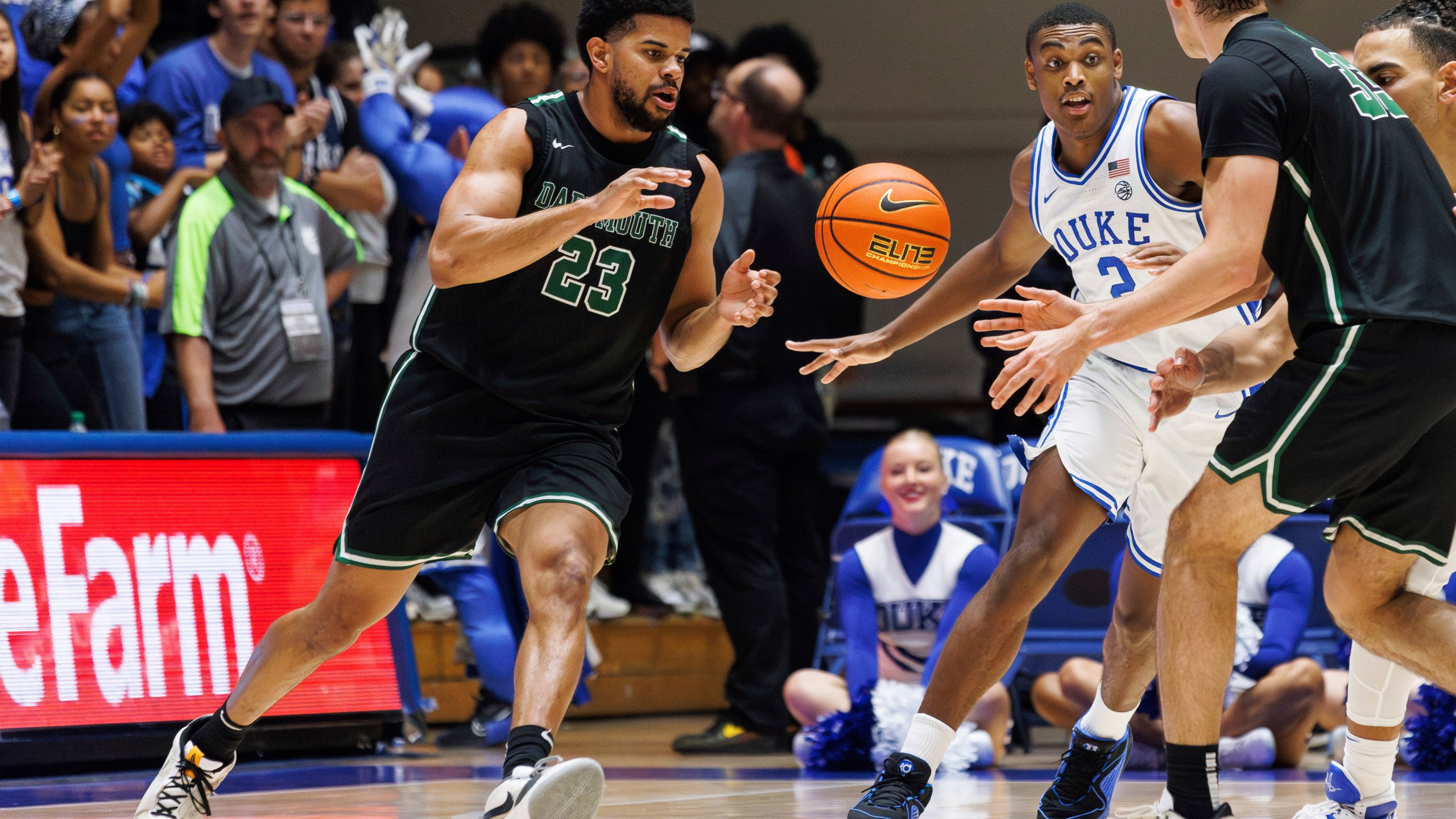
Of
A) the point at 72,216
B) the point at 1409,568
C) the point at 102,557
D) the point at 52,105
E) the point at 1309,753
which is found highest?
the point at 52,105

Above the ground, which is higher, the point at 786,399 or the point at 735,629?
the point at 786,399

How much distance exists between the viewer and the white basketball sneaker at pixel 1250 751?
23.9 ft

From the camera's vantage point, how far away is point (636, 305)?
4.69 metres

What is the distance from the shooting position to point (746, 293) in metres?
4.59

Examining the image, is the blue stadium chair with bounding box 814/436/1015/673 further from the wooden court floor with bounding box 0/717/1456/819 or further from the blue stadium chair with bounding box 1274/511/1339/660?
the blue stadium chair with bounding box 1274/511/1339/660

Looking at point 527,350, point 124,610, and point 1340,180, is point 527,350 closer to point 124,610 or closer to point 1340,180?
point 1340,180

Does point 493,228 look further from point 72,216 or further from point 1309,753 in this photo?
point 1309,753

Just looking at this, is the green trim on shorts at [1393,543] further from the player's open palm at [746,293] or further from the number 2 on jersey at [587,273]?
the number 2 on jersey at [587,273]

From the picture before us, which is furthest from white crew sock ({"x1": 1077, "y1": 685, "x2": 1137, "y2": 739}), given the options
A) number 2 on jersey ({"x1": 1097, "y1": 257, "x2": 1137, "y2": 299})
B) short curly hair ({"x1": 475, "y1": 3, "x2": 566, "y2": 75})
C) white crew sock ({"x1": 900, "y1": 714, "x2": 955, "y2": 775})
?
short curly hair ({"x1": 475, "y1": 3, "x2": 566, "y2": 75})

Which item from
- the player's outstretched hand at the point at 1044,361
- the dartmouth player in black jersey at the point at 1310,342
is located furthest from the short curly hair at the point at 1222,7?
the player's outstretched hand at the point at 1044,361

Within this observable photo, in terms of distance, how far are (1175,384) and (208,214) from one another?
4.87 meters

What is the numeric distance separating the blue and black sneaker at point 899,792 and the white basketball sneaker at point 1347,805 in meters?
1.13

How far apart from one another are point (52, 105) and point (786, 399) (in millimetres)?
3643

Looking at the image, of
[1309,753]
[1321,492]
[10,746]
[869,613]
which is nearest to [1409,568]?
[1321,492]
